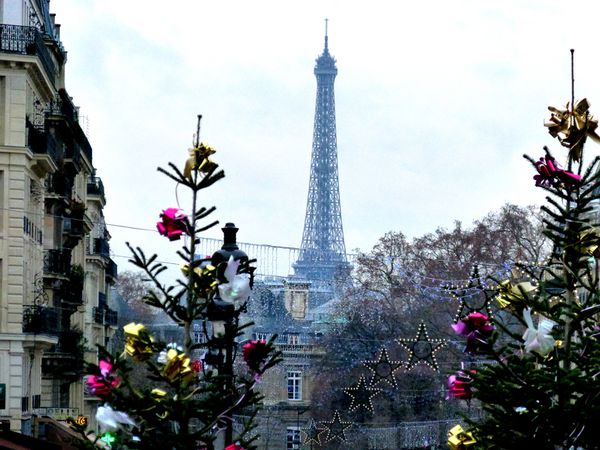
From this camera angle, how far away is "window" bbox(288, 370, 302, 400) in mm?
126750

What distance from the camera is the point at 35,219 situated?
50.6 meters

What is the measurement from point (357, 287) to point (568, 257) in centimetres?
8466

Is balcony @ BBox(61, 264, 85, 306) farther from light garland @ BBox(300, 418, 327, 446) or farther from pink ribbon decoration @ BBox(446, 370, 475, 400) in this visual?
pink ribbon decoration @ BBox(446, 370, 475, 400)

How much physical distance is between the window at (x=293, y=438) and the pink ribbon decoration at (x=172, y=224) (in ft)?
305

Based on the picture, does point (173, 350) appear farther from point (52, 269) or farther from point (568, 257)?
point (52, 269)

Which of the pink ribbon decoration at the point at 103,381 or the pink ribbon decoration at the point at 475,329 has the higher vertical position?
the pink ribbon decoration at the point at 475,329

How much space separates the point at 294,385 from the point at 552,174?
109071 mm

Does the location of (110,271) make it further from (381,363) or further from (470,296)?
(470,296)

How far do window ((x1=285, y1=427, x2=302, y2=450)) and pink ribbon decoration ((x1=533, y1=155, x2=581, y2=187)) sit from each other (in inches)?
3614

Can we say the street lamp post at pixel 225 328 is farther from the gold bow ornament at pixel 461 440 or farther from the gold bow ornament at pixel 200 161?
the gold bow ornament at pixel 461 440

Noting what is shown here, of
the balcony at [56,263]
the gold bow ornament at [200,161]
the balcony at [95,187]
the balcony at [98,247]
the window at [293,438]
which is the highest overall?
the balcony at [95,187]

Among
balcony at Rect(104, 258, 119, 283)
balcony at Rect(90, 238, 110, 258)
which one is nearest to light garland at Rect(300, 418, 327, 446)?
balcony at Rect(104, 258, 119, 283)

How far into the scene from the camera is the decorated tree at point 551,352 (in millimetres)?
19250

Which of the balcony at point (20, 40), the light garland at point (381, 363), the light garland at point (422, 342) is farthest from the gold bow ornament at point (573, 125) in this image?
the light garland at point (381, 363)
